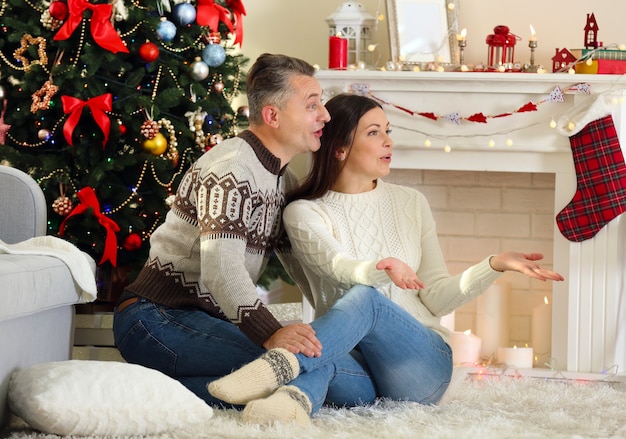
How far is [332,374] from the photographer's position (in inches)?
92.2

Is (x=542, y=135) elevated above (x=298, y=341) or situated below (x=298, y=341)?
above

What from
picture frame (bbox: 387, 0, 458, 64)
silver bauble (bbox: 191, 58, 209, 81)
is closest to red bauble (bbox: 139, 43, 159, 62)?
silver bauble (bbox: 191, 58, 209, 81)

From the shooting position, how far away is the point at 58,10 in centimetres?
318

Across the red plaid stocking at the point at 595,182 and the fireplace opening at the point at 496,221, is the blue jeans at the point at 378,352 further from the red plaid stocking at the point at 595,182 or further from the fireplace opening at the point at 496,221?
the fireplace opening at the point at 496,221

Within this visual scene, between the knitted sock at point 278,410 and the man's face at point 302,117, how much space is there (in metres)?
0.72

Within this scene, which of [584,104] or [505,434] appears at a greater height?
[584,104]

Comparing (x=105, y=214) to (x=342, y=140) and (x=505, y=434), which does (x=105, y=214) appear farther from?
(x=505, y=434)

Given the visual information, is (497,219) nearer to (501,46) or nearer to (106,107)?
(501,46)

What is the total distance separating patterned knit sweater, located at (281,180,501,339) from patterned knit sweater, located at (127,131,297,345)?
4.6 inches

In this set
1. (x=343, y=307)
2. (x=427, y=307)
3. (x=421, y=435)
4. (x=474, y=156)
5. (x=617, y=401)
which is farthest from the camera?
(x=474, y=156)

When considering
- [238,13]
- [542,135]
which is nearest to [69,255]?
[238,13]

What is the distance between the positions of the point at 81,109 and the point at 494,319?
1.67m

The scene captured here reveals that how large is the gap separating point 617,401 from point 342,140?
107 centimetres

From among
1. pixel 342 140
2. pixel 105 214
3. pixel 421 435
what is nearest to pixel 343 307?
pixel 421 435
